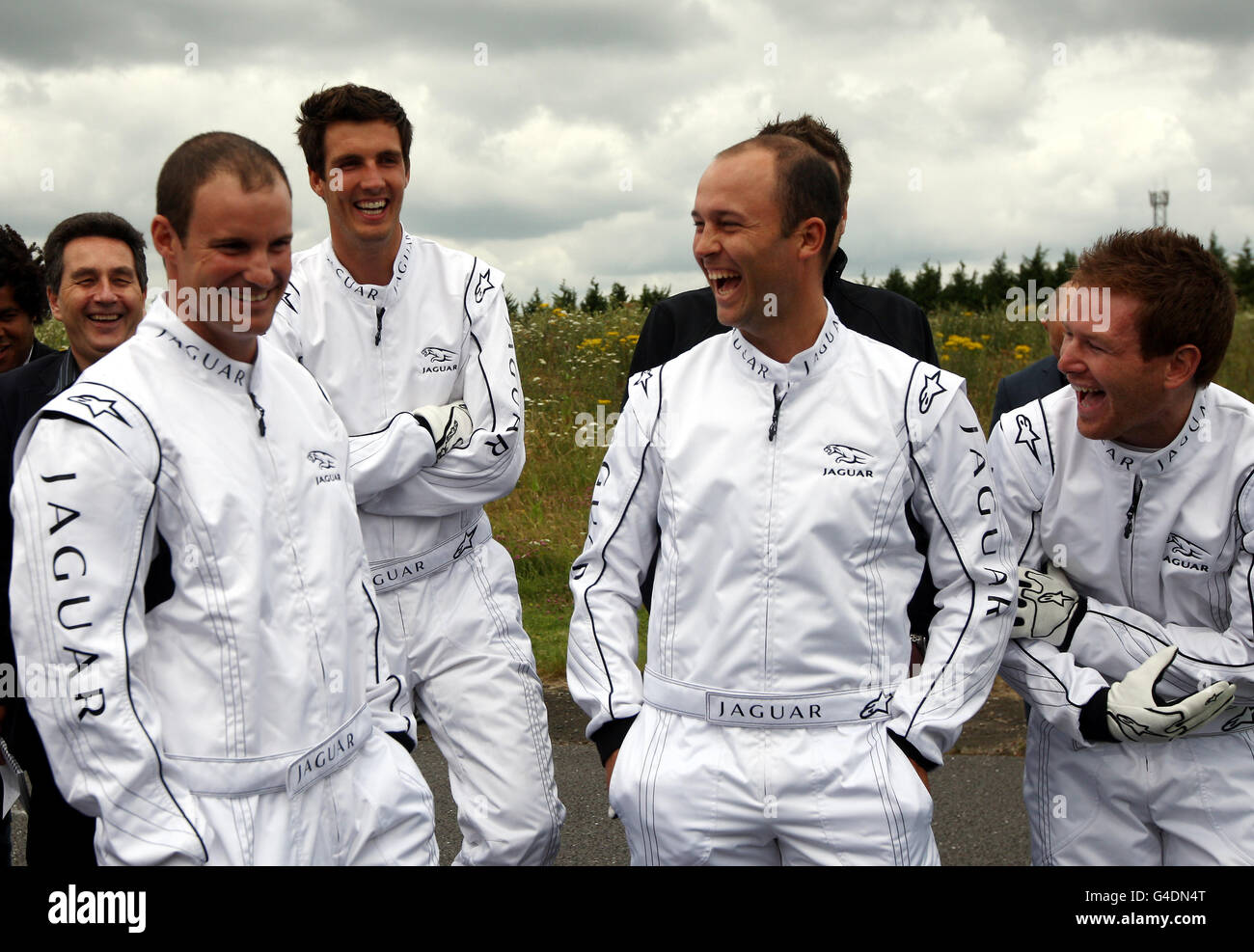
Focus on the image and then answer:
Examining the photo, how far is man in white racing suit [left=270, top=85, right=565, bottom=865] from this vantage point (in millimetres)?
3939

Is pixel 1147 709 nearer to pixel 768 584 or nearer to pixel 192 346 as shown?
pixel 768 584

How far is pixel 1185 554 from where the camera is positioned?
3234 mm

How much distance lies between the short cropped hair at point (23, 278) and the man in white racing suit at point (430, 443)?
1.17 m

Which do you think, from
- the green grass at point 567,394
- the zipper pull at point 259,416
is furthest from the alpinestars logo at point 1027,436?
the green grass at point 567,394

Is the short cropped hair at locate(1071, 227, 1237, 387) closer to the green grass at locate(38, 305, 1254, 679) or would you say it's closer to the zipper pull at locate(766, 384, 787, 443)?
the zipper pull at locate(766, 384, 787, 443)

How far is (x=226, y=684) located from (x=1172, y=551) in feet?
7.67

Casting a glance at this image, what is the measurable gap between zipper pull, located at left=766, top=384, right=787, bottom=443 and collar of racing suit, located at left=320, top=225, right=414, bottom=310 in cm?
160

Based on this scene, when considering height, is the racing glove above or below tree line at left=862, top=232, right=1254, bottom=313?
below

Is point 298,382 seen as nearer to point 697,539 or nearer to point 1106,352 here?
point 697,539

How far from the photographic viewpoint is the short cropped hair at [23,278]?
4.51 metres

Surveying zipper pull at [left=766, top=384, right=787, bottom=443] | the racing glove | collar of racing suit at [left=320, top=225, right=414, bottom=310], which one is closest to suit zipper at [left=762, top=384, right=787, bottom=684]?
zipper pull at [left=766, top=384, right=787, bottom=443]

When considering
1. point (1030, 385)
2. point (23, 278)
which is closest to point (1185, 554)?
point (1030, 385)

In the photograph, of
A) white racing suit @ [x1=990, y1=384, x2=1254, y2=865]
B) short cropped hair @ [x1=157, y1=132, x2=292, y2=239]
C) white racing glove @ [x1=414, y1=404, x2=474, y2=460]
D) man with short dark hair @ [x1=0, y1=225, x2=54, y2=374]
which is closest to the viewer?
short cropped hair @ [x1=157, y1=132, x2=292, y2=239]
